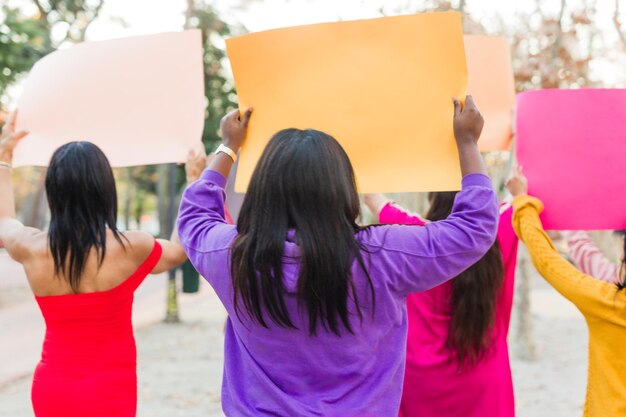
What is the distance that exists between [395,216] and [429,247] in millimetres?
1066

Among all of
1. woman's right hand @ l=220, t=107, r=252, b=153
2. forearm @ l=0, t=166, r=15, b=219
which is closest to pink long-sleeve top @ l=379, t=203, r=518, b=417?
woman's right hand @ l=220, t=107, r=252, b=153

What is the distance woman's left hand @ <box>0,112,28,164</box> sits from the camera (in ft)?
9.11

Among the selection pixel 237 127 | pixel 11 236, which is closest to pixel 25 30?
pixel 11 236

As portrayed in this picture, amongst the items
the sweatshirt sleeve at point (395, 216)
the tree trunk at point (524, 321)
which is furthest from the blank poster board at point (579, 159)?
the tree trunk at point (524, 321)

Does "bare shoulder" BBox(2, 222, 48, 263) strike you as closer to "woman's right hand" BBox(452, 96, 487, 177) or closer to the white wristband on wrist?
the white wristband on wrist

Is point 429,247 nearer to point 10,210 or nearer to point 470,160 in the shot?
point 470,160

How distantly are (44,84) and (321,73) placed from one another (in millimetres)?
1423

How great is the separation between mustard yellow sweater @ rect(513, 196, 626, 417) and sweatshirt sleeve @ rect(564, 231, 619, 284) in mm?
391

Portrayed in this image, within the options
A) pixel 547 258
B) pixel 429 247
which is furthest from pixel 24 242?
pixel 547 258

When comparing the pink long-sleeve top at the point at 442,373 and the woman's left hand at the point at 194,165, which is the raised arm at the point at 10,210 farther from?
the pink long-sleeve top at the point at 442,373

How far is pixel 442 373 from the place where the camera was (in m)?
2.83

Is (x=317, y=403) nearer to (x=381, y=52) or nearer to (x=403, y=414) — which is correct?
(x=381, y=52)

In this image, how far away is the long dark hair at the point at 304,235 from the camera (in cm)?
164

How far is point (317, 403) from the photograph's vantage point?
1.70 meters
